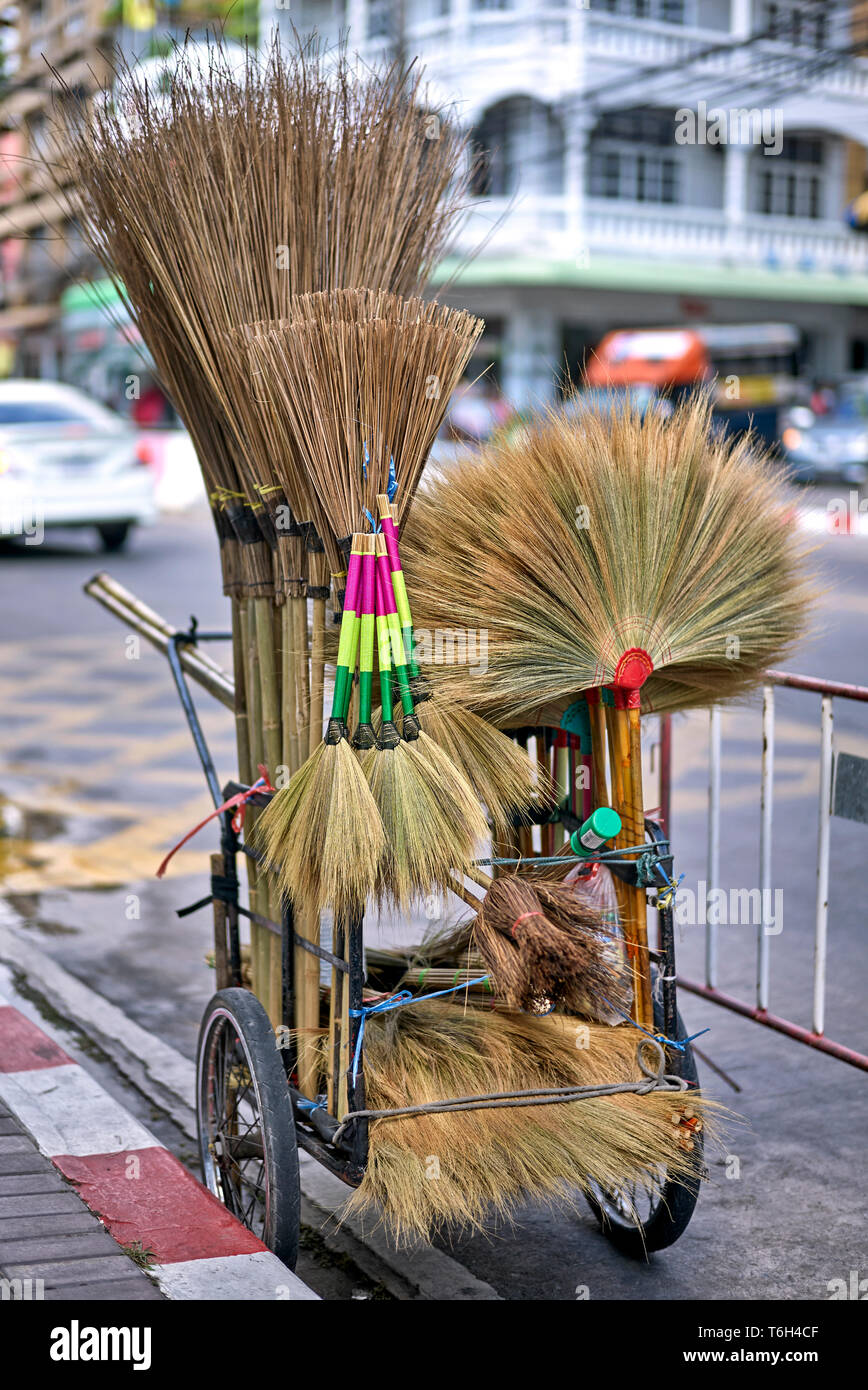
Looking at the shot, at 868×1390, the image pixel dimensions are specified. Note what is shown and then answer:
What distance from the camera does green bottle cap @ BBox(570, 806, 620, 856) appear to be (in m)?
2.65

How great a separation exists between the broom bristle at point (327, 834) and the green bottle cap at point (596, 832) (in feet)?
1.38

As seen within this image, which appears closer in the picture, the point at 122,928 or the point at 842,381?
the point at 122,928

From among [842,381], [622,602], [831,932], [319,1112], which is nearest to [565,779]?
[622,602]

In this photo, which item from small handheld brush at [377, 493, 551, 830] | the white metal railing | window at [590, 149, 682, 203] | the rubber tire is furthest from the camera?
window at [590, 149, 682, 203]

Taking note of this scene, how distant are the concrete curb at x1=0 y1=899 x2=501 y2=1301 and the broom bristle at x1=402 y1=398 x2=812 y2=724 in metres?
1.10

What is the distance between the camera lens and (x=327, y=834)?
2.45m

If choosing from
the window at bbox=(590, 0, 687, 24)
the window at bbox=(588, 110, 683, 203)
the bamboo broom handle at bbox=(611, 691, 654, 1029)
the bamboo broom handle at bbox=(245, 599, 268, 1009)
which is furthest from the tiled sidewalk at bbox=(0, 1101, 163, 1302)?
the window at bbox=(590, 0, 687, 24)

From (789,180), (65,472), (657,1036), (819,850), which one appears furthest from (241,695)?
(789,180)

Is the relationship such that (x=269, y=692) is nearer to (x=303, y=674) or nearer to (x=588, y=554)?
(x=303, y=674)

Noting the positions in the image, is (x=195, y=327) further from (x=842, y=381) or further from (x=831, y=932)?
(x=842, y=381)

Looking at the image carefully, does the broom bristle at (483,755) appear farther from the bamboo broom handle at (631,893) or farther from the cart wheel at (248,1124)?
the cart wheel at (248,1124)

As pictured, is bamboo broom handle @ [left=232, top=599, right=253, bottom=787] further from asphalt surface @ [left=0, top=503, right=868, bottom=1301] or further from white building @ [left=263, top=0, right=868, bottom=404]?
white building @ [left=263, top=0, right=868, bottom=404]
